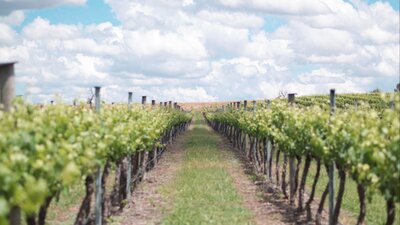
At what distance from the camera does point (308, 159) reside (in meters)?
11.6

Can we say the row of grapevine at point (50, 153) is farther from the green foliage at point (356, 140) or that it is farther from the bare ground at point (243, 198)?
the green foliage at point (356, 140)

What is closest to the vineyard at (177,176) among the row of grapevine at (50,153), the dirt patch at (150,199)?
the row of grapevine at (50,153)

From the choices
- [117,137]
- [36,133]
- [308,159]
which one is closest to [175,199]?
[308,159]

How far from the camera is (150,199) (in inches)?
591

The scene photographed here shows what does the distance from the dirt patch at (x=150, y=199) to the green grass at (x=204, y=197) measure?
27 cm

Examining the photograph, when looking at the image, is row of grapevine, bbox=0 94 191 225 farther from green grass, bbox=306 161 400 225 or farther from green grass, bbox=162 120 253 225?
green grass, bbox=306 161 400 225

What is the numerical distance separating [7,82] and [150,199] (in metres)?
8.81

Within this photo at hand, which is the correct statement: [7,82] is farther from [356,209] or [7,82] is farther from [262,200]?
[262,200]

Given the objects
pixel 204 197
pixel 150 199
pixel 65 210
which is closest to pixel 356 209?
pixel 204 197

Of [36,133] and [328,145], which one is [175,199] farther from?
[36,133]

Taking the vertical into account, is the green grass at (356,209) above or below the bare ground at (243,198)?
above

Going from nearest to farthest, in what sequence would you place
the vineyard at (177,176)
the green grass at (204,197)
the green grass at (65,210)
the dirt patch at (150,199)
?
1. the vineyard at (177,176)
2. the green grass at (65,210)
3. the green grass at (204,197)
4. the dirt patch at (150,199)

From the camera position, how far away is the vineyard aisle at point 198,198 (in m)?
12.6

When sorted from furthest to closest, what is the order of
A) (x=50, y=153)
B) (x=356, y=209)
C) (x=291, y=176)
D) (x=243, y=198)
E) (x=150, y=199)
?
(x=243, y=198)
(x=150, y=199)
(x=291, y=176)
(x=356, y=209)
(x=50, y=153)
